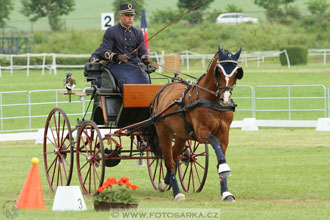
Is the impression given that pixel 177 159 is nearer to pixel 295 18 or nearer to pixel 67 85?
pixel 67 85

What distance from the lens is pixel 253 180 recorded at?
42.5 feet

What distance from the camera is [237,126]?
22.8 meters

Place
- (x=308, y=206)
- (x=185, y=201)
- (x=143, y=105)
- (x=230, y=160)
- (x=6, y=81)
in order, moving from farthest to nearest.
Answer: (x=6, y=81) < (x=230, y=160) < (x=143, y=105) < (x=185, y=201) < (x=308, y=206)

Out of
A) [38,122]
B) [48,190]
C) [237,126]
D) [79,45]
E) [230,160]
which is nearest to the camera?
[48,190]

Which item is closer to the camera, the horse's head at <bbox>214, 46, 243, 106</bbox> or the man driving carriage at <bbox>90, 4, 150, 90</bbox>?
the horse's head at <bbox>214, 46, 243, 106</bbox>

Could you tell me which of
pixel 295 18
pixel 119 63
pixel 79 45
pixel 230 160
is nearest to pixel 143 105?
pixel 119 63

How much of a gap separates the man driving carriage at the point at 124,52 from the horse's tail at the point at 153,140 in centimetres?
68

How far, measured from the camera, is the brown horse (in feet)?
33.0

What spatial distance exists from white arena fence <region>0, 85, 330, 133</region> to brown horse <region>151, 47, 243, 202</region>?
37.1 ft

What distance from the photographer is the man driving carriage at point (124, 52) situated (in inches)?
470

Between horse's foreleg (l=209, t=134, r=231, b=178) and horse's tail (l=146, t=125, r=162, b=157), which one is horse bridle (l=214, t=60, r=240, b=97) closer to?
horse's foreleg (l=209, t=134, r=231, b=178)

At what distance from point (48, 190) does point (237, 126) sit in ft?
35.9

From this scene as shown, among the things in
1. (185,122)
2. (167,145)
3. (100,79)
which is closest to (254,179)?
→ (167,145)

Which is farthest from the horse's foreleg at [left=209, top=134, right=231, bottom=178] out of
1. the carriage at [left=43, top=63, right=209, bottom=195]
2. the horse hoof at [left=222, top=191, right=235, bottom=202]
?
the carriage at [left=43, top=63, right=209, bottom=195]
